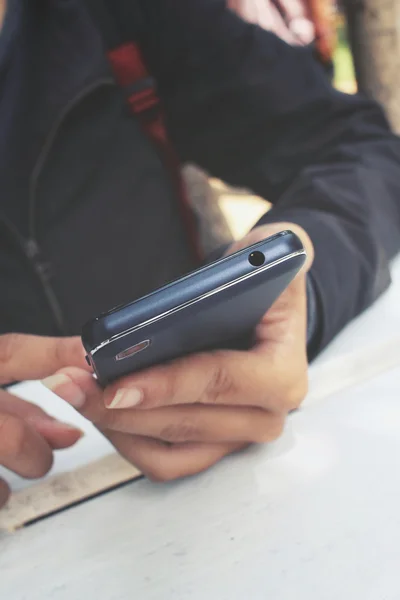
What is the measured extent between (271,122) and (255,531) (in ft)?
1.44

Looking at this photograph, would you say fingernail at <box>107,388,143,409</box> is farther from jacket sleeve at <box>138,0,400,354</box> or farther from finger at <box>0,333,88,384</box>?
jacket sleeve at <box>138,0,400,354</box>

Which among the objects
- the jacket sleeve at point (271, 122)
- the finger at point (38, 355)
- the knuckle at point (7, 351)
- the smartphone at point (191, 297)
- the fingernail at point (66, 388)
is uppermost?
the smartphone at point (191, 297)

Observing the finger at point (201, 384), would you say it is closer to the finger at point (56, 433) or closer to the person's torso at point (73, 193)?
the finger at point (56, 433)

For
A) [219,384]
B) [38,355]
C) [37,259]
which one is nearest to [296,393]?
[219,384]

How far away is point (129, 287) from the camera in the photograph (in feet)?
2.01

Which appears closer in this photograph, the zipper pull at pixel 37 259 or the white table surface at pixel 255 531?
the white table surface at pixel 255 531

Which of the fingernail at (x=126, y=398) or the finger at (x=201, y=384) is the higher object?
the fingernail at (x=126, y=398)

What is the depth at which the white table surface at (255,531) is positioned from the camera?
→ 0.83 ft

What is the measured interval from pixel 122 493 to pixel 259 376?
0.11 meters

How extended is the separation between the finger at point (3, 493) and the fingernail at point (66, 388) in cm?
9

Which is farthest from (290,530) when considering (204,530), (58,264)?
(58,264)

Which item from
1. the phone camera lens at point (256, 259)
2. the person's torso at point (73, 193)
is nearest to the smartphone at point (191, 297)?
the phone camera lens at point (256, 259)

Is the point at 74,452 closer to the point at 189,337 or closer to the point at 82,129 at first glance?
the point at 189,337

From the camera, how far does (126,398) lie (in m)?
0.26
